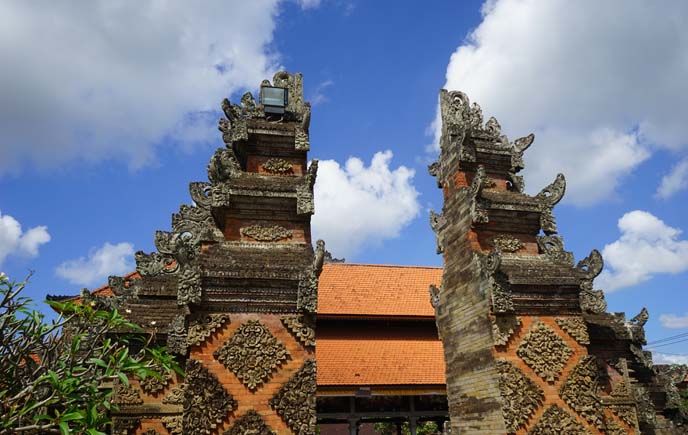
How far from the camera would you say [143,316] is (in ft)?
36.3

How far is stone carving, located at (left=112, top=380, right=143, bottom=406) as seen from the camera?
32.6 ft

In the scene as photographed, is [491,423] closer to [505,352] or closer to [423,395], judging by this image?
[505,352]

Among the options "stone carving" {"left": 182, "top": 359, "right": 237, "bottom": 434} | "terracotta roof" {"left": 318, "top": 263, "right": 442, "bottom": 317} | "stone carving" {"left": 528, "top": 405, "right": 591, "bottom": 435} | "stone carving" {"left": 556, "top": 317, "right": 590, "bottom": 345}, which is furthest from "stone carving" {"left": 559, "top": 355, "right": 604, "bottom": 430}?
"terracotta roof" {"left": 318, "top": 263, "right": 442, "bottom": 317}

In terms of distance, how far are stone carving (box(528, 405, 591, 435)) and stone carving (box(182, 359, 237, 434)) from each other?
566 centimetres

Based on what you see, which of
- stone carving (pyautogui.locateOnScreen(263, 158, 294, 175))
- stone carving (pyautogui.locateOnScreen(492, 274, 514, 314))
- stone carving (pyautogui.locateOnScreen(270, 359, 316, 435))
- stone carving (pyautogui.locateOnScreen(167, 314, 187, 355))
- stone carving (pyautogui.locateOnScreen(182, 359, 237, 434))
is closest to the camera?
stone carving (pyautogui.locateOnScreen(182, 359, 237, 434))

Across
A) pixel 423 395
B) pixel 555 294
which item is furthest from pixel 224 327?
pixel 423 395

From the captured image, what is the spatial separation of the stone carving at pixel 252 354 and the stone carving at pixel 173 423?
7.83 feet

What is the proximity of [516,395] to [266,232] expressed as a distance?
5.77 meters

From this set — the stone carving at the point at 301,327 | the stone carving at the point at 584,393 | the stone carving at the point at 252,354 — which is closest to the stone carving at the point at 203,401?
the stone carving at the point at 252,354

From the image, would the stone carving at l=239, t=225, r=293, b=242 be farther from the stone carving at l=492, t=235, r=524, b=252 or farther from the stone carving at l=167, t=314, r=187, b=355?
the stone carving at l=492, t=235, r=524, b=252

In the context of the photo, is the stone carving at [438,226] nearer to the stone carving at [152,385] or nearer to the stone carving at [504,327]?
the stone carving at [504,327]

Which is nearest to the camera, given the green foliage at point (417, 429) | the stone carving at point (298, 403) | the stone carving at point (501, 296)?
the stone carving at point (298, 403)

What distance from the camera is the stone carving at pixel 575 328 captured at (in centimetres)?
1020

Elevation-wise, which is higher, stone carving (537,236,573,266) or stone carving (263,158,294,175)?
stone carving (263,158,294,175)
